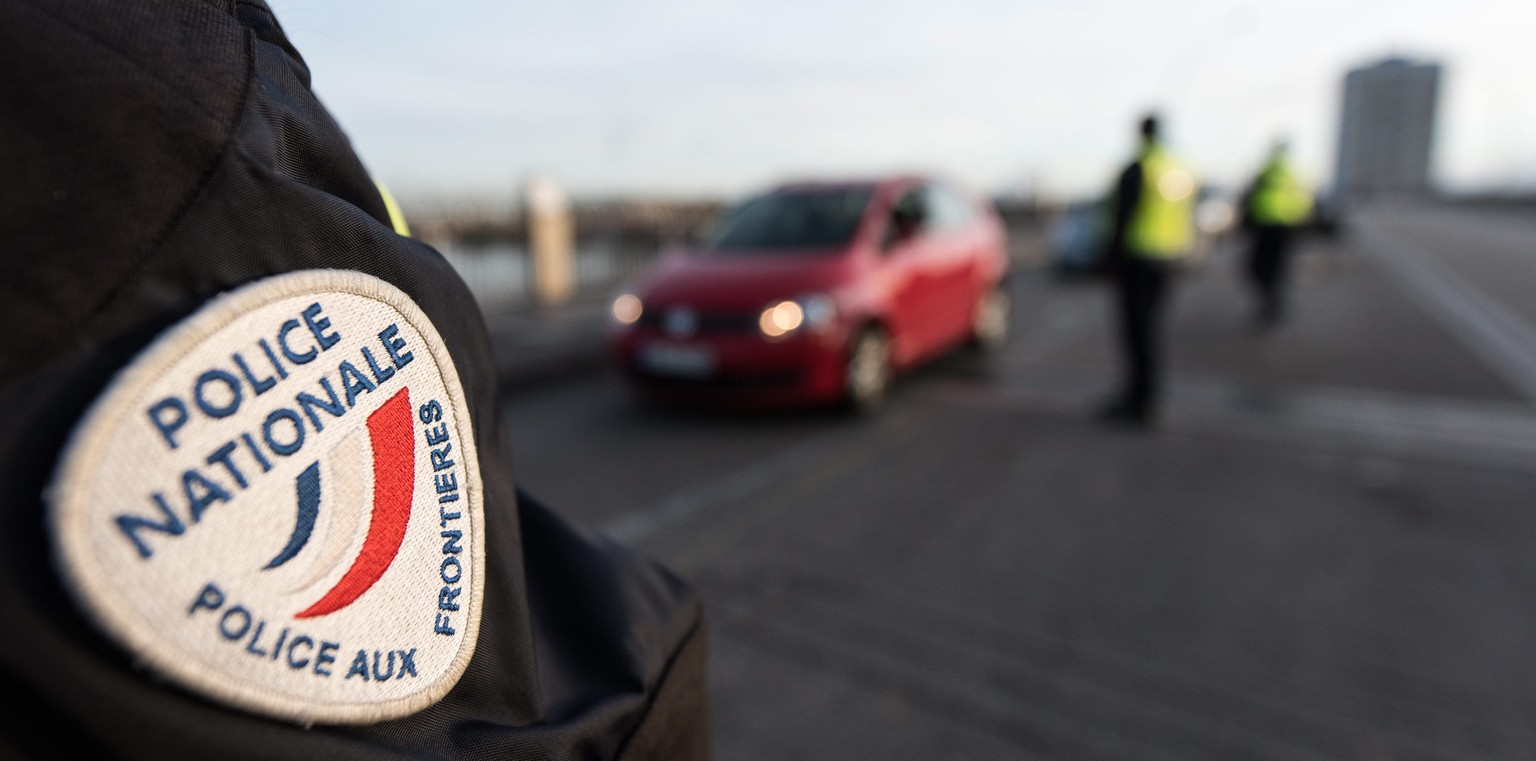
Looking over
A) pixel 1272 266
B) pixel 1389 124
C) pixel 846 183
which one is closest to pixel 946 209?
pixel 846 183

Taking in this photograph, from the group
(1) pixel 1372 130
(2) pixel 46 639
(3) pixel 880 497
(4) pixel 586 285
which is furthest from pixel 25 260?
(1) pixel 1372 130

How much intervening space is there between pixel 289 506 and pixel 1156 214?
5.88 m

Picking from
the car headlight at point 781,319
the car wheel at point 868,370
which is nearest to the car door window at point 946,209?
the car wheel at point 868,370

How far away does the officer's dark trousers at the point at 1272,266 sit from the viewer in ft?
32.3

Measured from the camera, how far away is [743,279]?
5.92m

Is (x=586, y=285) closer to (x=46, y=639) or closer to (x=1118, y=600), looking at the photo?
(x=1118, y=600)

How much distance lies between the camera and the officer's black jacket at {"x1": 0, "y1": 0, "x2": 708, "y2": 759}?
1.69 ft

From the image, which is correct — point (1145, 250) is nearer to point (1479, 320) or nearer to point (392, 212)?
point (392, 212)

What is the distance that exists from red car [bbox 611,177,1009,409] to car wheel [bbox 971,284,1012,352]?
1.98 feet

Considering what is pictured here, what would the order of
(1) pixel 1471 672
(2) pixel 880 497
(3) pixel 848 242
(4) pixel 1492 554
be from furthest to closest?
(3) pixel 848 242
(2) pixel 880 497
(4) pixel 1492 554
(1) pixel 1471 672

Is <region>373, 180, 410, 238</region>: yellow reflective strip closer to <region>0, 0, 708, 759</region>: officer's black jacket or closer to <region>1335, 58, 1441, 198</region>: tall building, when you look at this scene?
<region>0, 0, 708, 759</region>: officer's black jacket

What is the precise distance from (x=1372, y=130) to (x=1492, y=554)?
492ft

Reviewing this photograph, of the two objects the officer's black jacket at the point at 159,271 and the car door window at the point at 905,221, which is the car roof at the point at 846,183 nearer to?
the car door window at the point at 905,221

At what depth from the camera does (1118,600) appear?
324 centimetres
